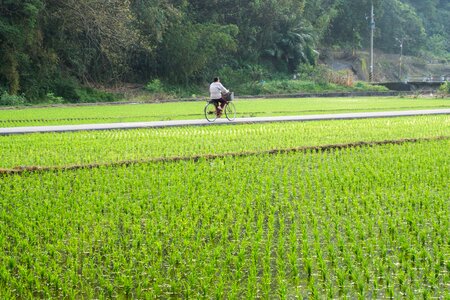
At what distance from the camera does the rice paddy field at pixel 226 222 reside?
4.31m

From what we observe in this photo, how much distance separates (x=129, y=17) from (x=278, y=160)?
20230 mm

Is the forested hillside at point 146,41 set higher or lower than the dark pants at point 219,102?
higher

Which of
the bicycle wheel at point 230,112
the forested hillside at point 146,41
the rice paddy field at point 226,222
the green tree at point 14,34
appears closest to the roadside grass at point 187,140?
the rice paddy field at point 226,222

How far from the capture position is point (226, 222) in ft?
19.6

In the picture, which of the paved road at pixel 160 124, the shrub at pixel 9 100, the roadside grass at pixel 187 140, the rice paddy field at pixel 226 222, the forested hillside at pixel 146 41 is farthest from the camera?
the forested hillside at pixel 146 41

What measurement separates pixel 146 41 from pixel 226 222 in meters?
25.6

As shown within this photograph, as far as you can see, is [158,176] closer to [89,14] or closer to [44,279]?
[44,279]

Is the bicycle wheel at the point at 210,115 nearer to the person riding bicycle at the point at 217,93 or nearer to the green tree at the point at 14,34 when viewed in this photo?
the person riding bicycle at the point at 217,93

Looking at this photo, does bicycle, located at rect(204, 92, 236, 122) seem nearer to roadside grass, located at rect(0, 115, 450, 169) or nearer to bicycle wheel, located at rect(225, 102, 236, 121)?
bicycle wheel, located at rect(225, 102, 236, 121)

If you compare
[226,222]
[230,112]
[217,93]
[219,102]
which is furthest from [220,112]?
[226,222]

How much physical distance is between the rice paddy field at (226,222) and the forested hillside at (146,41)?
17.0 m

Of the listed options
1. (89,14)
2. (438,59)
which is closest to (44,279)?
(89,14)

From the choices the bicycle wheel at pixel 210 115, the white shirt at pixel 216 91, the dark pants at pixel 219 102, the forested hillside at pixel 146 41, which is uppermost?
the forested hillside at pixel 146 41

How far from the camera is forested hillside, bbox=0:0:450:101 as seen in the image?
27.3 m
